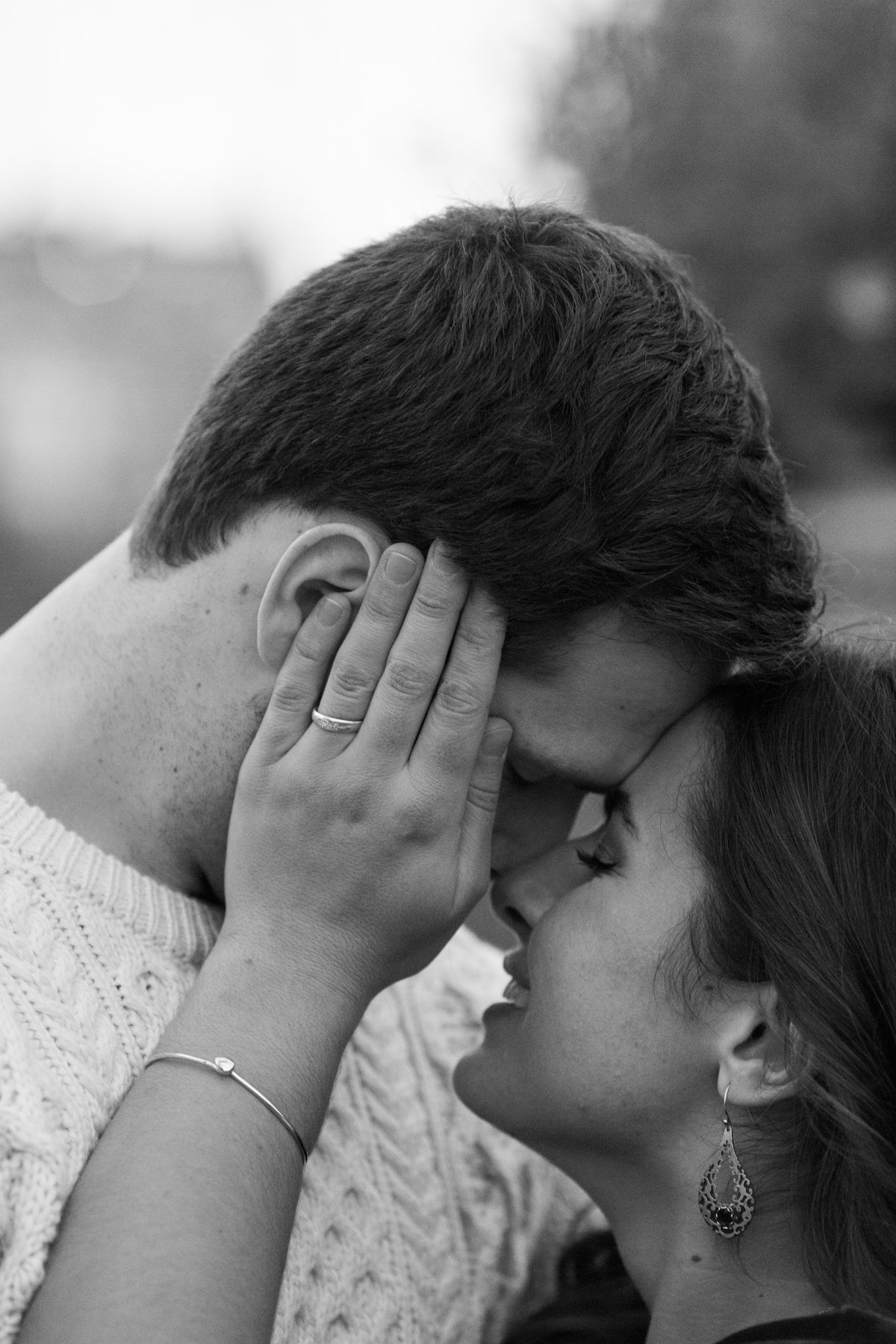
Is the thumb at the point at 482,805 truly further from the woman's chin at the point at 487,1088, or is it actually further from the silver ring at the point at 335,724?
the woman's chin at the point at 487,1088

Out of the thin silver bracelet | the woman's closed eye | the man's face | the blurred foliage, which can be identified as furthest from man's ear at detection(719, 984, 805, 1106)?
the blurred foliage

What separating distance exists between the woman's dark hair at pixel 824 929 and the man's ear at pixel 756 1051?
0.02m

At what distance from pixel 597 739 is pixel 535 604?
283 mm

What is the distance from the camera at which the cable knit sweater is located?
163 cm

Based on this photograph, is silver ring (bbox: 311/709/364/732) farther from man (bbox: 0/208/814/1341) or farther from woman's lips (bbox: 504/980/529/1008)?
woman's lips (bbox: 504/980/529/1008)

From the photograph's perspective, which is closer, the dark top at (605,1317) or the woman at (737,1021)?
the dark top at (605,1317)

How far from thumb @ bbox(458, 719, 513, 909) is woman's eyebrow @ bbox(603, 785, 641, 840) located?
0.24 metres

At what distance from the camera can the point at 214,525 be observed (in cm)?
211

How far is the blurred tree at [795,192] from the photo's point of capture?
42.0ft

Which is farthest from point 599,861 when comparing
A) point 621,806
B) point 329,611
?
point 329,611

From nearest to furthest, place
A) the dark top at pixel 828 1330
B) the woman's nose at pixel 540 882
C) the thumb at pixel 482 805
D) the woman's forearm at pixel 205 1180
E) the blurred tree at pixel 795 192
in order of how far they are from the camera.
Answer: the woman's forearm at pixel 205 1180 → the dark top at pixel 828 1330 → the thumb at pixel 482 805 → the woman's nose at pixel 540 882 → the blurred tree at pixel 795 192

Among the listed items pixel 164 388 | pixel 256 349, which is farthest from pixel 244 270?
pixel 256 349

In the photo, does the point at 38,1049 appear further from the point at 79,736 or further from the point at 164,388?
the point at 164,388

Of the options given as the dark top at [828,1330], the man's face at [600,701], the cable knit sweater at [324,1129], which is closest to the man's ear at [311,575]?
the man's face at [600,701]
